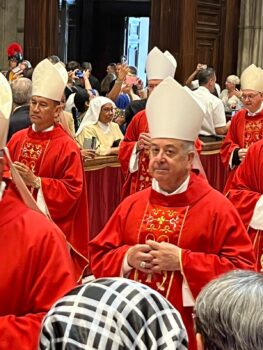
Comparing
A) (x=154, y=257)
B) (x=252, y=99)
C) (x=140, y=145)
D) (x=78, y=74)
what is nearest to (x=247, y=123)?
(x=252, y=99)

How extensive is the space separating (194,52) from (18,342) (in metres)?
11.1

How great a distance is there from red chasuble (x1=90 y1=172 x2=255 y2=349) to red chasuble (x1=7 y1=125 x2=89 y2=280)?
6.02 feet

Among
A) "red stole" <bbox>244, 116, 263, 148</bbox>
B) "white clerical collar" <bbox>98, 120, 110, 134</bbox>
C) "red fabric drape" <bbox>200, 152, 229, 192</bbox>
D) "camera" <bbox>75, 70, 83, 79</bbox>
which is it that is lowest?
"red fabric drape" <bbox>200, 152, 229, 192</bbox>

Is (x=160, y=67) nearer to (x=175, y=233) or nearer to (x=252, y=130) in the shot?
(x=252, y=130)

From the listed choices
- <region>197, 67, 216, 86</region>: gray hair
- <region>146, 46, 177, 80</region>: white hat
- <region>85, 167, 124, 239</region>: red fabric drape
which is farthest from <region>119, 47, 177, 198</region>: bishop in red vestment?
<region>197, 67, 216, 86</region>: gray hair

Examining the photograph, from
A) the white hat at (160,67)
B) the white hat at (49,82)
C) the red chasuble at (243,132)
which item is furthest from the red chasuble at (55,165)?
the red chasuble at (243,132)

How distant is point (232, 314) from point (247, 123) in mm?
5985

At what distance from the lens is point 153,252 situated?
11.6 ft

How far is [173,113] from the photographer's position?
12.9 feet

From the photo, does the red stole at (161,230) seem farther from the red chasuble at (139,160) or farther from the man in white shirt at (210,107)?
the man in white shirt at (210,107)

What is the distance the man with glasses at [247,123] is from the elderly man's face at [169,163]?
3.61 meters

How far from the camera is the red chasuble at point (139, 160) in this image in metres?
6.67

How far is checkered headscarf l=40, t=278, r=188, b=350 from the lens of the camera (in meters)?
1.70

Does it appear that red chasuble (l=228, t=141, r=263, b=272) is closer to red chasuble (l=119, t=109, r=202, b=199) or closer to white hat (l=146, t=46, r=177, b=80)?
red chasuble (l=119, t=109, r=202, b=199)
